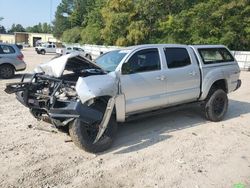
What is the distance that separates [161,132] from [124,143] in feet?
3.55

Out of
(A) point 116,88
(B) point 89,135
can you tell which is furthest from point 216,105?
(B) point 89,135

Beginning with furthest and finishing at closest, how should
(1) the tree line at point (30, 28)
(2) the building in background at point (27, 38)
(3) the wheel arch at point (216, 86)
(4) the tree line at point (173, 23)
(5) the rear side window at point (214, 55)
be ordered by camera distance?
1. (1) the tree line at point (30, 28)
2. (2) the building in background at point (27, 38)
3. (4) the tree line at point (173, 23)
4. (5) the rear side window at point (214, 55)
5. (3) the wheel arch at point (216, 86)

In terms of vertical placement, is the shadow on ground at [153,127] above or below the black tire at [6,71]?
below

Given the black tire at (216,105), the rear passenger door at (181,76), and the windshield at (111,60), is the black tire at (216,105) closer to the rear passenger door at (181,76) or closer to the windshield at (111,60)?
the rear passenger door at (181,76)

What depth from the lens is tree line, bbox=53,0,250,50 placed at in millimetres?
31516

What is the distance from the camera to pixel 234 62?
8719 millimetres

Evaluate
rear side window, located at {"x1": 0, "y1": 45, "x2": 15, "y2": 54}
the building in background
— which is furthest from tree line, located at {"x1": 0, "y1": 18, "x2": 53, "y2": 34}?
rear side window, located at {"x1": 0, "y1": 45, "x2": 15, "y2": 54}

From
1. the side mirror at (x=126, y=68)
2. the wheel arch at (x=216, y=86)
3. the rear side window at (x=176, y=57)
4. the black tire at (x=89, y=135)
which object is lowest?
the black tire at (x=89, y=135)

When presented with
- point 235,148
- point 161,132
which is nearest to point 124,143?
point 161,132

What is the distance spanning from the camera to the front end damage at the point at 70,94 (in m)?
5.31

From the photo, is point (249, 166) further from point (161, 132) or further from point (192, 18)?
point (192, 18)

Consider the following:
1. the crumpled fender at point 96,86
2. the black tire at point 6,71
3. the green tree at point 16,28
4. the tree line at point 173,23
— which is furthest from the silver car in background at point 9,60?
the green tree at point 16,28

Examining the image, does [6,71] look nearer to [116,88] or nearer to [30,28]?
[116,88]

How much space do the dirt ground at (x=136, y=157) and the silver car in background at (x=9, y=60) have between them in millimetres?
7769
